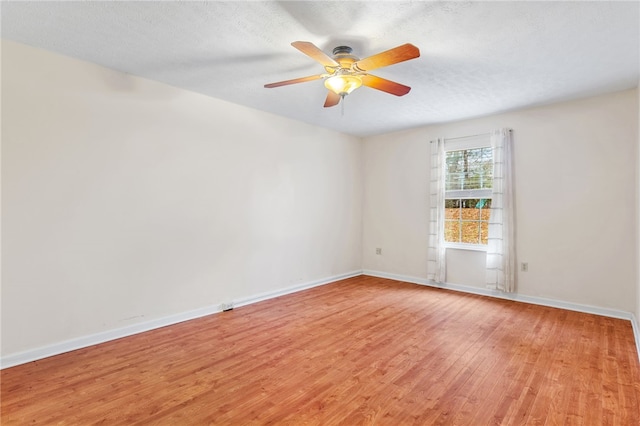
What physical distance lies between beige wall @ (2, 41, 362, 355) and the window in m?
2.27

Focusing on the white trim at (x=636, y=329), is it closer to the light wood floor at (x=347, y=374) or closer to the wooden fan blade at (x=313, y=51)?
the light wood floor at (x=347, y=374)

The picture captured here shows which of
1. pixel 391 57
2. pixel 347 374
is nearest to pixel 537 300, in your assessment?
pixel 347 374

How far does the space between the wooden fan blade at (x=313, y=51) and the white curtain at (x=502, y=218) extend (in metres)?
2.95

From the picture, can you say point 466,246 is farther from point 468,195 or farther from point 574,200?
point 574,200

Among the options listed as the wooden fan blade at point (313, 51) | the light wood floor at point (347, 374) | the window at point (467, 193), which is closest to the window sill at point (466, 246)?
the window at point (467, 193)

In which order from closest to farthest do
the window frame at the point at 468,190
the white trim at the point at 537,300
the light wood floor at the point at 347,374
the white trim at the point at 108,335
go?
the light wood floor at the point at 347,374 < the white trim at the point at 108,335 < the white trim at the point at 537,300 < the window frame at the point at 468,190

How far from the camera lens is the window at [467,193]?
4602mm

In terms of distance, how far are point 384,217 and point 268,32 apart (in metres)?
3.89

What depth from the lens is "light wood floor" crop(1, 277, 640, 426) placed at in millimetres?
1906

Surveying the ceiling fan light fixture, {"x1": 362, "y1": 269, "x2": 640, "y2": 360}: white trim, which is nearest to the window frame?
{"x1": 362, "y1": 269, "x2": 640, "y2": 360}: white trim

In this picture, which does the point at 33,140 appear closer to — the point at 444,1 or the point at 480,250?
the point at 444,1

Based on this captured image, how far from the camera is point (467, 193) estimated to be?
476 cm

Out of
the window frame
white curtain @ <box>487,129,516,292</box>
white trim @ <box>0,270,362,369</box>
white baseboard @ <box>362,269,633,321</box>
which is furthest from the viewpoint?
the window frame

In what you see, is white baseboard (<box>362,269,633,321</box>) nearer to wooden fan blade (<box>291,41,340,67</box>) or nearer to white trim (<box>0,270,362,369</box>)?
white trim (<box>0,270,362,369</box>)
